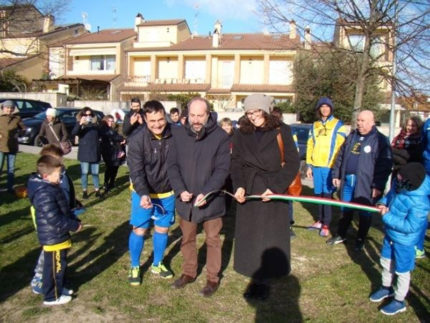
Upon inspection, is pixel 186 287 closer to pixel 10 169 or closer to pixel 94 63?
pixel 10 169

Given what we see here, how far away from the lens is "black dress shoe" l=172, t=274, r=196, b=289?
4.28 metres

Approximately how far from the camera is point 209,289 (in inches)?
164

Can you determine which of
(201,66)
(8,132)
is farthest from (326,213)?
(201,66)

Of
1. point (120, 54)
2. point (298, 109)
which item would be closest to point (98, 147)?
point (298, 109)

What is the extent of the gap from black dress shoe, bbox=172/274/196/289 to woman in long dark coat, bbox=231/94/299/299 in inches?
27.9

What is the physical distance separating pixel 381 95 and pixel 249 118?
25.2 m

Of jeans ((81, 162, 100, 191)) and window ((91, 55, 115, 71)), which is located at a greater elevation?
window ((91, 55, 115, 71))

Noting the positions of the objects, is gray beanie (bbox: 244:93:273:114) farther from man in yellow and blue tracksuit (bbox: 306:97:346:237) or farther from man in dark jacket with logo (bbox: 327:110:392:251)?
man in yellow and blue tracksuit (bbox: 306:97:346:237)

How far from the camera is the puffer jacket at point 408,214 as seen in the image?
11.5ft

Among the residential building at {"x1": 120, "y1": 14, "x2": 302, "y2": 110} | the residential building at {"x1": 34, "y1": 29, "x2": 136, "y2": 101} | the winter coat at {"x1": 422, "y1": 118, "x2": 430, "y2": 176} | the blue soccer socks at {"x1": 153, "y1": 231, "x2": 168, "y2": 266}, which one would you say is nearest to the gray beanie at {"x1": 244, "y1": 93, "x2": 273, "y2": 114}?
the blue soccer socks at {"x1": 153, "y1": 231, "x2": 168, "y2": 266}

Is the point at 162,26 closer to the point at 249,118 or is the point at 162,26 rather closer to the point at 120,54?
the point at 120,54

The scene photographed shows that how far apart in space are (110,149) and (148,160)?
461 centimetres

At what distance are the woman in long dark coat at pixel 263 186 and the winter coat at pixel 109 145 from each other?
202 inches

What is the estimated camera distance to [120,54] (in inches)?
1681
